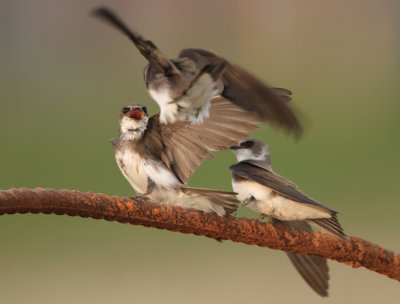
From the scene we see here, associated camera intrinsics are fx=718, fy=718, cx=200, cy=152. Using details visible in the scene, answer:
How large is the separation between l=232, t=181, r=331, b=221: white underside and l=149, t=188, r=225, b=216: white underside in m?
0.22

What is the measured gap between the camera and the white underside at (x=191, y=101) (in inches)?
44.2

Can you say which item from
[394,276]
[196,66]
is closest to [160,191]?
[196,66]

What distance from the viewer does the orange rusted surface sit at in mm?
769

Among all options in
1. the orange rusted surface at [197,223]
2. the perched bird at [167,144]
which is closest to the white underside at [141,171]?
the perched bird at [167,144]

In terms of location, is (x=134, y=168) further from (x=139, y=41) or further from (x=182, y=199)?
(x=139, y=41)

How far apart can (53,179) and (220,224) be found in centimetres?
287

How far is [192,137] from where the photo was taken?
4.47 ft

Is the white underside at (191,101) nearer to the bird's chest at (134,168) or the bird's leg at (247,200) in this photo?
the bird's chest at (134,168)

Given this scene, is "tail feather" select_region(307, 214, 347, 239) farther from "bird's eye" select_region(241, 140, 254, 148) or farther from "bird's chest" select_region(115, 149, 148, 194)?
"bird's eye" select_region(241, 140, 254, 148)

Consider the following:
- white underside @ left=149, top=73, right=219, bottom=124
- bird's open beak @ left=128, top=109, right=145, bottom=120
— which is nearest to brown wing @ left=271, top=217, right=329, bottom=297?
white underside @ left=149, top=73, right=219, bottom=124

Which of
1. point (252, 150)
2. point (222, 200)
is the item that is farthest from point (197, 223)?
point (252, 150)

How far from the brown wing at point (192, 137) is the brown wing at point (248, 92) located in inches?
6.6

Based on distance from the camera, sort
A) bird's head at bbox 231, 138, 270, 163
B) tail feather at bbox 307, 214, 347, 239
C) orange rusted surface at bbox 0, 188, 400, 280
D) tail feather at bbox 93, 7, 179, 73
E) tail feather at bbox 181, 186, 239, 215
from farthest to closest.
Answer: bird's head at bbox 231, 138, 270, 163 < tail feather at bbox 307, 214, 347, 239 < tail feather at bbox 181, 186, 239, 215 < tail feather at bbox 93, 7, 179, 73 < orange rusted surface at bbox 0, 188, 400, 280

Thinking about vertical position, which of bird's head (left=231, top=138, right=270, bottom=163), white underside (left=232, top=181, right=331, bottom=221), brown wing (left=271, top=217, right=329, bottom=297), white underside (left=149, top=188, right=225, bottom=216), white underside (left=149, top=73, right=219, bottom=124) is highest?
bird's head (left=231, top=138, right=270, bottom=163)
